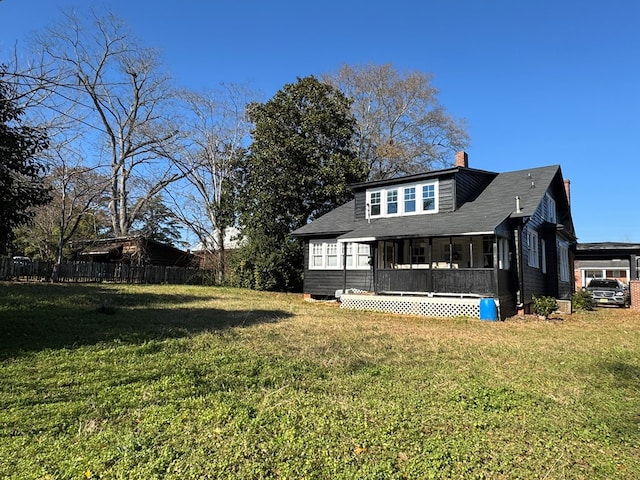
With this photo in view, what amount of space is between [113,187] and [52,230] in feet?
23.9

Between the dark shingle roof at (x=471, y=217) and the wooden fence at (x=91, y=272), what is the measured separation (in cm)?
1092

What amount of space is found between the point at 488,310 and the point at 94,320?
11236mm

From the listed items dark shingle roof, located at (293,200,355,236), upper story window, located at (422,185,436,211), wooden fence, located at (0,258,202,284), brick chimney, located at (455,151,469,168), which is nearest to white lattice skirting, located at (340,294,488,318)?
dark shingle roof, located at (293,200,355,236)

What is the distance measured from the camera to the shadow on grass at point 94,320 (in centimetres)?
760

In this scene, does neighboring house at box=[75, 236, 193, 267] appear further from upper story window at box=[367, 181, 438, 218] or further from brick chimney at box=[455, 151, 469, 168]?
brick chimney at box=[455, 151, 469, 168]

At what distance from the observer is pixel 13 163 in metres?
7.77

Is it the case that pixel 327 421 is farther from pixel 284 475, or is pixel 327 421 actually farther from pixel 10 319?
pixel 10 319

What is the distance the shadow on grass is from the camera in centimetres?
760

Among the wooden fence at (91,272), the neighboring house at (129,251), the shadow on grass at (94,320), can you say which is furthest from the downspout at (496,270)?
the neighboring house at (129,251)

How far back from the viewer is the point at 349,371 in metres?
6.12

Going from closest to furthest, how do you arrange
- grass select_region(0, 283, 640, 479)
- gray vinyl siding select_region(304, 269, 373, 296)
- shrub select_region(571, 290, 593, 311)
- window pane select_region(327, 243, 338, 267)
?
1. grass select_region(0, 283, 640, 479)
2. shrub select_region(571, 290, 593, 311)
3. gray vinyl siding select_region(304, 269, 373, 296)
4. window pane select_region(327, 243, 338, 267)

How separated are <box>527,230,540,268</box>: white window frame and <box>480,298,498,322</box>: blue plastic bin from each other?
4257 millimetres

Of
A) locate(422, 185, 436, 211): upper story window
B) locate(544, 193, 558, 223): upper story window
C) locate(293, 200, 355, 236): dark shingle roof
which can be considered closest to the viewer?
locate(422, 185, 436, 211): upper story window

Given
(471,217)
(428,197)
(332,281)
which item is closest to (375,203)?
(428,197)
